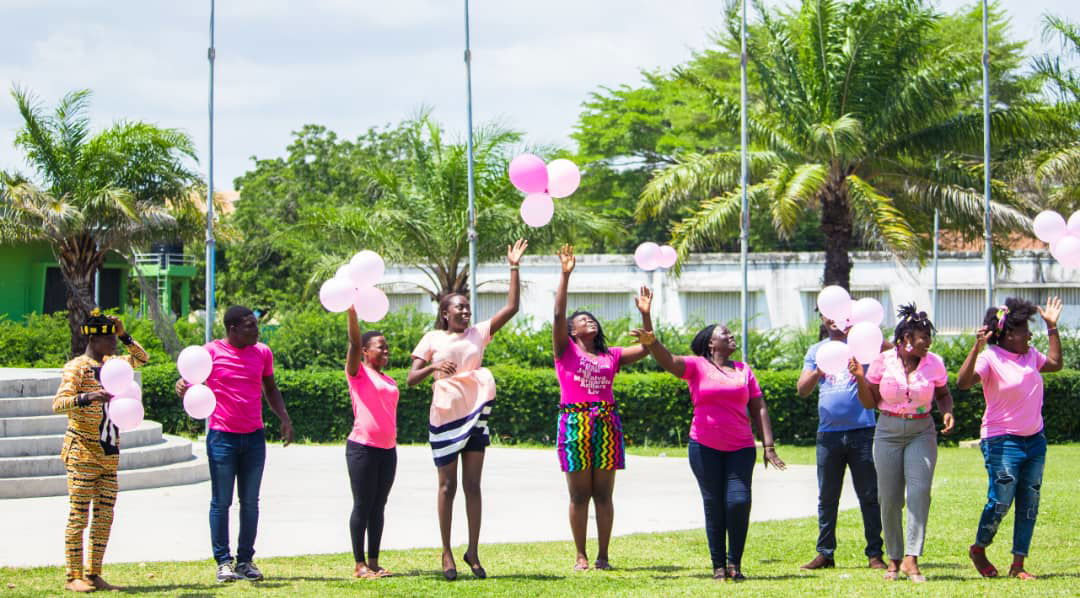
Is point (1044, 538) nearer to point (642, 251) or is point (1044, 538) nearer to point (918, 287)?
point (642, 251)

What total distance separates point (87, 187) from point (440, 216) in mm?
7026

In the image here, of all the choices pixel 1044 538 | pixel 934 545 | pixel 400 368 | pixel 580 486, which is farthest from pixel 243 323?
pixel 400 368

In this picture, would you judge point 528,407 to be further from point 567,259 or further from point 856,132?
point 567,259

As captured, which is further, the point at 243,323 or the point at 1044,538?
the point at 1044,538

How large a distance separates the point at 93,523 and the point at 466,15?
1657cm

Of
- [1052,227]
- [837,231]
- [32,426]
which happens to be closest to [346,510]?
[32,426]

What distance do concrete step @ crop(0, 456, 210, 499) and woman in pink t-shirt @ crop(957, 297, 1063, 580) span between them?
819cm

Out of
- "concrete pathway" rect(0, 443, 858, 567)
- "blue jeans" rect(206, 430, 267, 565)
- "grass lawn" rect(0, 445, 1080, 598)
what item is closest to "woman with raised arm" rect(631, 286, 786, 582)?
"grass lawn" rect(0, 445, 1080, 598)

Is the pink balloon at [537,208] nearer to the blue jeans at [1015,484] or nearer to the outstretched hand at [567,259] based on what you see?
the outstretched hand at [567,259]

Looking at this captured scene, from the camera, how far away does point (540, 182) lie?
8.23 m

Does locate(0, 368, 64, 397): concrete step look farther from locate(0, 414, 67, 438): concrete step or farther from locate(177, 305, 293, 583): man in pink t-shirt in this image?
locate(177, 305, 293, 583): man in pink t-shirt

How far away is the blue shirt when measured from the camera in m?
8.34

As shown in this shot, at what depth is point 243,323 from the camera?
799cm

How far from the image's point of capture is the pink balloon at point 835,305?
27.0 ft
